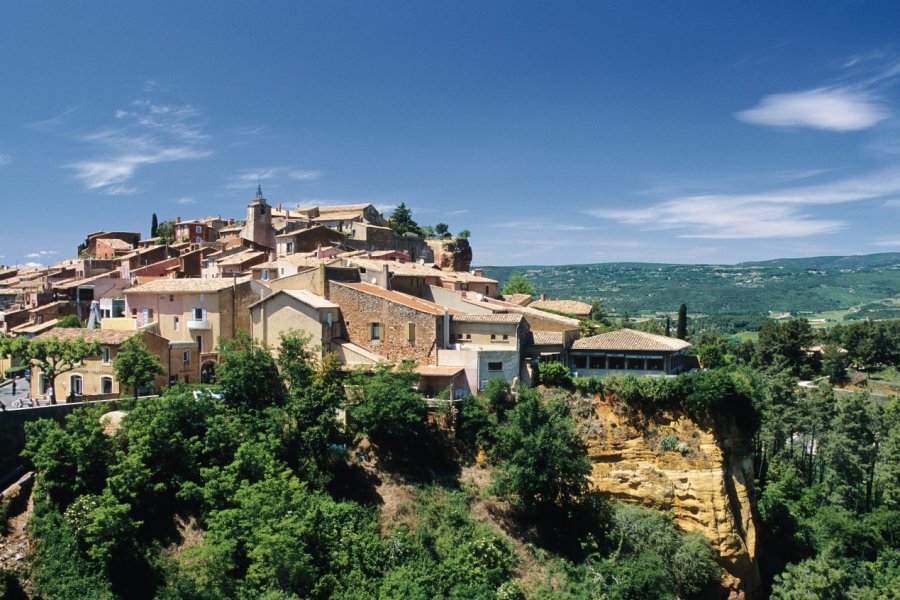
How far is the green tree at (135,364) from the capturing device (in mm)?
35625

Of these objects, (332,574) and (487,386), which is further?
(487,386)

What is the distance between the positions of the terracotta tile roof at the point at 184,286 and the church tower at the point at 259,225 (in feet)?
88.4

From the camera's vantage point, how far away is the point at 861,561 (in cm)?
4184

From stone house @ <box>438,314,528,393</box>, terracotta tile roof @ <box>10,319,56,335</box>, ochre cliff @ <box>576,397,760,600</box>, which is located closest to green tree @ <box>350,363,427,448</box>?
stone house @ <box>438,314,528,393</box>

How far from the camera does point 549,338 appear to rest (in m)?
42.3

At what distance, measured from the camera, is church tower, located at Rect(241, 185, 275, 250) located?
72688 mm

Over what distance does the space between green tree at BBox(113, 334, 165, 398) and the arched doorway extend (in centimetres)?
549

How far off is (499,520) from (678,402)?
12.6 m

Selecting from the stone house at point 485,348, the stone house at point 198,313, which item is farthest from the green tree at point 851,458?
the stone house at point 198,313

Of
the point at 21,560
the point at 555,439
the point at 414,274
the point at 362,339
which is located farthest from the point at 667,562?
the point at 21,560

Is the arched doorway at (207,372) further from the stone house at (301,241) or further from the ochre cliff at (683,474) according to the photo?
the ochre cliff at (683,474)

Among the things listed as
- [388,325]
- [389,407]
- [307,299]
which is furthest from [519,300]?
[389,407]

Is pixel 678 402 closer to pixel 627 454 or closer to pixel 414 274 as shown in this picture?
pixel 627 454

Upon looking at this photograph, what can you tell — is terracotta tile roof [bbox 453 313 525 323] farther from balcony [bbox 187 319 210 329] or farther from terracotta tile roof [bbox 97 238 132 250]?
terracotta tile roof [bbox 97 238 132 250]
